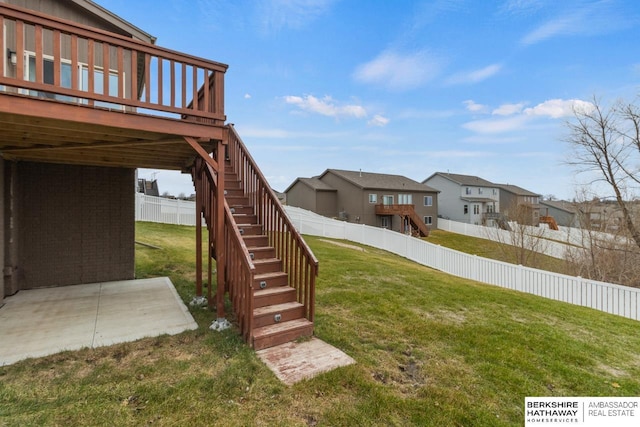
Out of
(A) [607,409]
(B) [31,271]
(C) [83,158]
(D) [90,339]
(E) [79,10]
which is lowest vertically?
(A) [607,409]

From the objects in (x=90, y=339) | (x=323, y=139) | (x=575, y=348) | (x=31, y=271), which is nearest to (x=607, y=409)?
(x=575, y=348)

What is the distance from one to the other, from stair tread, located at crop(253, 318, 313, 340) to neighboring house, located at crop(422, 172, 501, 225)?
31602 millimetres

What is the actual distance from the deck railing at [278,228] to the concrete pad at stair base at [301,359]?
0.48 meters

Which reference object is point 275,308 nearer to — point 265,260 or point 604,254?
point 265,260

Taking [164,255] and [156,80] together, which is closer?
[156,80]

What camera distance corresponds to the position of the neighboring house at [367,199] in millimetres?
25312

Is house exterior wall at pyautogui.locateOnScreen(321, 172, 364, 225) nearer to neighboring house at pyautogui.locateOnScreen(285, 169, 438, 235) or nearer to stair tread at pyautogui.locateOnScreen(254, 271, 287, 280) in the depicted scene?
neighboring house at pyautogui.locateOnScreen(285, 169, 438, 235)

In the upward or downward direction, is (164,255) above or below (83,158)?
below

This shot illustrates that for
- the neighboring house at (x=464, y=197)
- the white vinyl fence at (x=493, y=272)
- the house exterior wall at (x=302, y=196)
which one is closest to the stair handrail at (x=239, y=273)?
the white vinyl fence at (x=493, y=272)

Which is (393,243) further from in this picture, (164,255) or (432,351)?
(432,351)

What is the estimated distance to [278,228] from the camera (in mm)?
4855

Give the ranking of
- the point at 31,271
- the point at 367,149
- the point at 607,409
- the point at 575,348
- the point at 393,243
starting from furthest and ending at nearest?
the point at 367,149 → the point at 393,243 → the point at 31,271 → the point at 575,348 → the point at 607,409

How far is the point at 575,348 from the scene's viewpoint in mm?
4250

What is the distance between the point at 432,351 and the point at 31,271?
25.4ft
